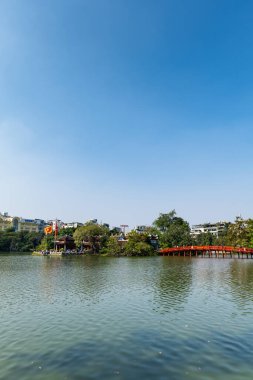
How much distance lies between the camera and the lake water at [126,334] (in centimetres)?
1081

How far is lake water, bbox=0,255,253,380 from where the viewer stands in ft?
35.5

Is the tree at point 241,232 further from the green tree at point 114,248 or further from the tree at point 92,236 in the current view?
the tree at point 92,236

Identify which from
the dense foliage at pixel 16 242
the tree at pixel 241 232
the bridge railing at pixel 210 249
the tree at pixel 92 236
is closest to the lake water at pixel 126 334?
the bridge railing at pixel 210 249

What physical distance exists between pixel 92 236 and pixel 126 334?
2971 inches

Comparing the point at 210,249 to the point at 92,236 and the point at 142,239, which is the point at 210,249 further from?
the point at 92,236

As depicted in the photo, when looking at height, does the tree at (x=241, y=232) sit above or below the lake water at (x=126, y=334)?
above

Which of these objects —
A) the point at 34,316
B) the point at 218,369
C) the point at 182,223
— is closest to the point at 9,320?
the point at 34,316

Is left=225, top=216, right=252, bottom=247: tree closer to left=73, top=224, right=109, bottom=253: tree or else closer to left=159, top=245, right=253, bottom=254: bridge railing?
left=159, top=245, right=253, bottom=254: bridge railing

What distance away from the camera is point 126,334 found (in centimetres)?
1479

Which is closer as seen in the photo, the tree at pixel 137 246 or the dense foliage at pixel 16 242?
the tree at pixel 137 246

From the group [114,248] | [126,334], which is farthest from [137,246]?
[126,334]

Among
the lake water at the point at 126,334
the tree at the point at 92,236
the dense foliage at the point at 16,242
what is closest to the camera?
the lake water at the point at 126,334

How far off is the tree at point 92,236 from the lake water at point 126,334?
61173 mm

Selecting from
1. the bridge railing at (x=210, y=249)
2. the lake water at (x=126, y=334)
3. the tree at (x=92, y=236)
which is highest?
the tree at (x=92, y=236)
